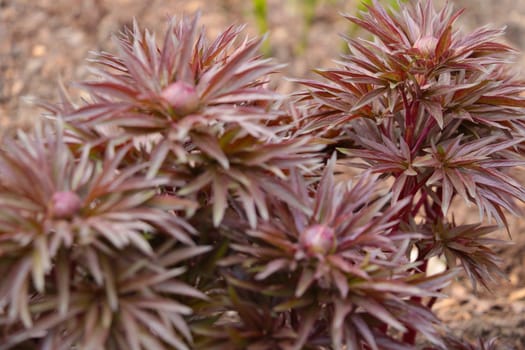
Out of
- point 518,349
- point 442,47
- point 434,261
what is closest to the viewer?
point 442,47

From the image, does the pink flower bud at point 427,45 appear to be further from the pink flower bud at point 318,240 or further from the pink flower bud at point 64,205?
the pink flower bud at point 64,205

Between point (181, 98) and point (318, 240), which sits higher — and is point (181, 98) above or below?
above

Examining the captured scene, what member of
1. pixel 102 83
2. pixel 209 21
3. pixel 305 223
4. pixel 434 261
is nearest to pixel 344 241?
pixel 305 223

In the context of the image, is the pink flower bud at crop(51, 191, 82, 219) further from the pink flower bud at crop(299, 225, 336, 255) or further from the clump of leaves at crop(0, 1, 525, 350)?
the pink flower bud at crop(299, 225, 336, 255)

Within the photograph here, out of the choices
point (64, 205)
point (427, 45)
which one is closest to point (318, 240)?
point (64, 205)

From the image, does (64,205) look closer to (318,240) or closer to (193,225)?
(193,225)

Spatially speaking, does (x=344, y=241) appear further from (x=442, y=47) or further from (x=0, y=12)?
(x=0, y=12)
